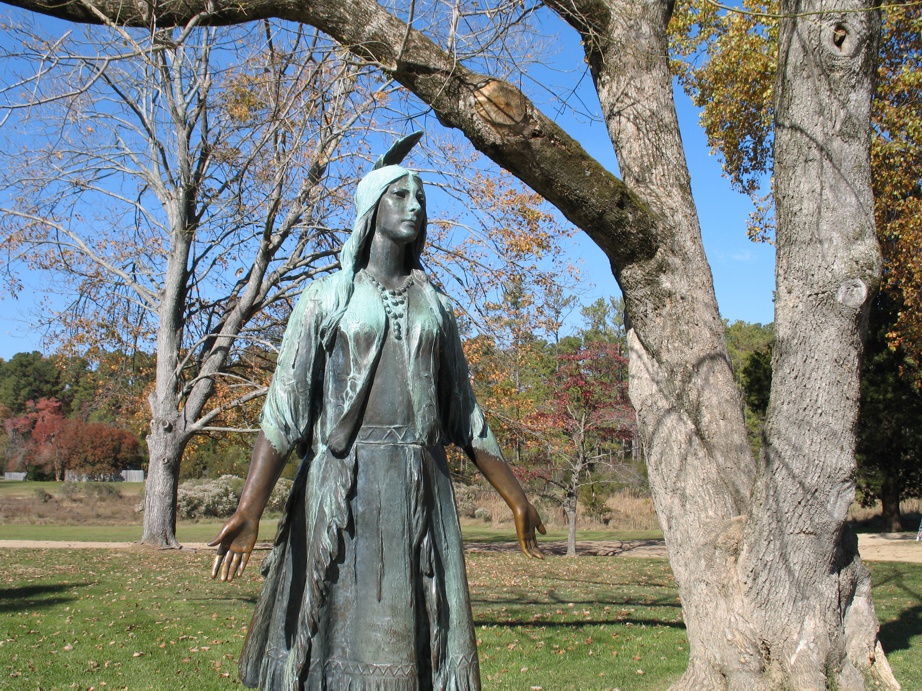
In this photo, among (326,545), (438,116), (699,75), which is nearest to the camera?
(326,545)

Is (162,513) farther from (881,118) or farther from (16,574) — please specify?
(881,118)

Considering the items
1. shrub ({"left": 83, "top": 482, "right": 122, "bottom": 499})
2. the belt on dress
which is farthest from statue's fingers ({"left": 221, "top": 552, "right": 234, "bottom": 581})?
shrub ({"left": 83, "top": 482, "right": 122, "bottom": 499})

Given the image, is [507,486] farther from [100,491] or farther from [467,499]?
[100,491]

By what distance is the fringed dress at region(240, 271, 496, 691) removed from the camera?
109 inches

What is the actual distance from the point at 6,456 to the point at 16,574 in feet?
160

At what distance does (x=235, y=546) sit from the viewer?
2.77 m

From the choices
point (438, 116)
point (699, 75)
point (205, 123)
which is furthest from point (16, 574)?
point (699, 75)

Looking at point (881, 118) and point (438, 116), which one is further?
point (881, 118)

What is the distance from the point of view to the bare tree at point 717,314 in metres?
5.23

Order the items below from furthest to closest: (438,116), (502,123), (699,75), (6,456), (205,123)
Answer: (6,456) < (205,123) < (699,75) < (438,116) < (502,123)

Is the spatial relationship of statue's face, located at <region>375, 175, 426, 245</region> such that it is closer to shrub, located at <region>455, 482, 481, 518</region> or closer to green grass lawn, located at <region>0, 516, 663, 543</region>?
green grass lawn, located at <region>0, 516, 663, 543</region>

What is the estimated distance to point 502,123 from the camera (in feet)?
18.5

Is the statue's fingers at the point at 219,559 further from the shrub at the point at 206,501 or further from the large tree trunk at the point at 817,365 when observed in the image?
the shrub at the point at 206,501

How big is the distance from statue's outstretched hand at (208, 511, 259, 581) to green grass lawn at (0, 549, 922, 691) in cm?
423
